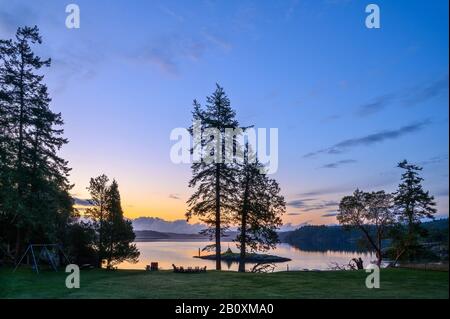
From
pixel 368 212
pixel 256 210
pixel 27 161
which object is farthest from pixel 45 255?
pixel 368 212

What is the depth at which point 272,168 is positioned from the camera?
39406mm

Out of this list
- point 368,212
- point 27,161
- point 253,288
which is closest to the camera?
point 253,288

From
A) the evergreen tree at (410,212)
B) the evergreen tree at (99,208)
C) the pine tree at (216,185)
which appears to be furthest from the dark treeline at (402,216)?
the evergreen tree at (99,208)

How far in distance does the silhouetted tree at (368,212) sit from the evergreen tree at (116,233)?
2553cm

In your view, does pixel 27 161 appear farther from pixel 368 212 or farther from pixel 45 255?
pixel 368 212

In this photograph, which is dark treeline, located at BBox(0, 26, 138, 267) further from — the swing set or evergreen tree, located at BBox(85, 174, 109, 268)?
evergreen tree, located at BBox(85, 174, 109, 268)

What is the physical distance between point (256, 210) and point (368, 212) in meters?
14.1

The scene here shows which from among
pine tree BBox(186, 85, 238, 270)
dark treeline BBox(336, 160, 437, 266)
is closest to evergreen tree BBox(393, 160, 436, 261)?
dark treeline BBox(336, 160, 437, 266)

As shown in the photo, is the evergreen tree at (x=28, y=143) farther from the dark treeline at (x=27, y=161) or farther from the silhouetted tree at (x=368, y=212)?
the silhouetted tree at (x=368, y=212)

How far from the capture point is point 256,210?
38.2 meters

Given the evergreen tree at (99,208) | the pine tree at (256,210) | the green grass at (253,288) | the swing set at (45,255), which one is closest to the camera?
the green grass at (253,288)

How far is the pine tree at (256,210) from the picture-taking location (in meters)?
38.2
